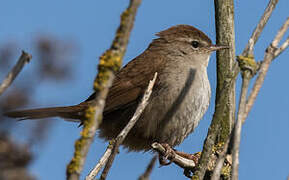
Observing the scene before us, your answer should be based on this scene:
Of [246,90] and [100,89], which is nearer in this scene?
[100,89]

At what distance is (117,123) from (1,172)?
3613 millimetres

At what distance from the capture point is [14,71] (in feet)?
5.60

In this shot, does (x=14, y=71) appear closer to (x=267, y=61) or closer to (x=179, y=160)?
(x=267, y=61)

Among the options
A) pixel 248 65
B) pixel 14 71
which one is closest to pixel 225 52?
→ pixel 248 65

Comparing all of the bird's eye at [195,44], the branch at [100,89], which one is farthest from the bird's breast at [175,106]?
the branch at [100,89]

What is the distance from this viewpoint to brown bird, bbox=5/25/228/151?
4.68 metres

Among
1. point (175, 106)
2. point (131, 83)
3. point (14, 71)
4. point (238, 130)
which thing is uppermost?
point (131, 83)

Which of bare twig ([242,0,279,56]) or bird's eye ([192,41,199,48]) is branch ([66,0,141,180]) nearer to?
bare twig ([242,0,279,56])

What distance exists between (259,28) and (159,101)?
196cm

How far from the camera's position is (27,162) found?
1.36 meters

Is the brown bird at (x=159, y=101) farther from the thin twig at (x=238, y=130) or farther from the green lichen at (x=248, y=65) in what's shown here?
the thin twig at (x=238, y=130)

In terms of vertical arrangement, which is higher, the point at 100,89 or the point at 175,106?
the point at 175,106

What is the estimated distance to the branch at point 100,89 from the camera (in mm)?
1701

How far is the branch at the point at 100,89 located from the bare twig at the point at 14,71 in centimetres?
31
